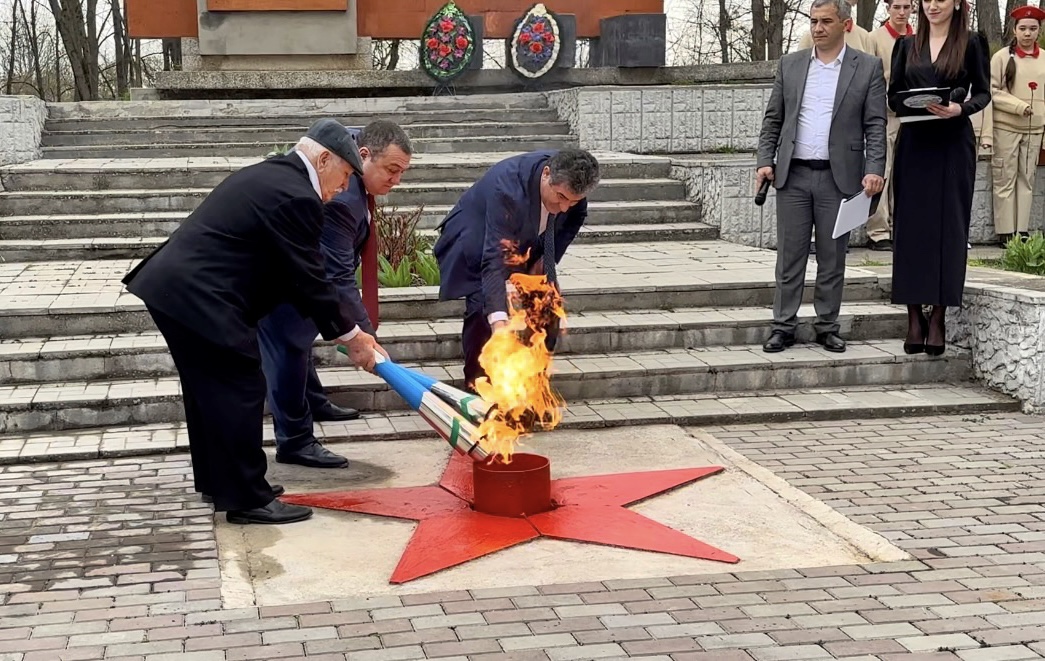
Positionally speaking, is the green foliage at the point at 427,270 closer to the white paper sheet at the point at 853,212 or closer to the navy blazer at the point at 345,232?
the navy blazer at the point at 345,232

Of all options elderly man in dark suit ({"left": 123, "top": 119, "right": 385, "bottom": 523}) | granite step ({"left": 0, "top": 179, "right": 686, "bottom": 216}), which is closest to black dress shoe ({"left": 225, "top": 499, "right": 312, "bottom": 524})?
elderly man in dark suit ({"left": 123, "top": 119, "right": 385, "bottom": 523})

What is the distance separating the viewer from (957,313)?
778 centimetres

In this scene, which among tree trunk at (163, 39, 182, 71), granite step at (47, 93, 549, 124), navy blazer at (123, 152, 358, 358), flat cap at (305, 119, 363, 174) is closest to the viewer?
navy blazer at (123, 152, 358, 358)

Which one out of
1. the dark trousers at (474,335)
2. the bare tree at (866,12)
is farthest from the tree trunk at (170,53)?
Answer: the dark trousers at (474,335)

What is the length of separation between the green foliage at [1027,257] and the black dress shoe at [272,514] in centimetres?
668

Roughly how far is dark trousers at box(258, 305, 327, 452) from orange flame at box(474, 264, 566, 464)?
991 mm

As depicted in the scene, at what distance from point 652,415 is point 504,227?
1599 millimetres

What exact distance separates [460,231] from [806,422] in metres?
2.37

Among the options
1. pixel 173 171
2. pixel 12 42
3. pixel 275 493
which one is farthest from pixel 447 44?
pixel 12 42

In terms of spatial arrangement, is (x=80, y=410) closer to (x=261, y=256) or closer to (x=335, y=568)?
(x=261, y=256)

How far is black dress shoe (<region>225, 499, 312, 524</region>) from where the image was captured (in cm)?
515

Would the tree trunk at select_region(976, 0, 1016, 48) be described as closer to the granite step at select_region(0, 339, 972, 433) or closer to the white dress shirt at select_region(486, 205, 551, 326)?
the granite step at select_region(0, 339, 972, 433)

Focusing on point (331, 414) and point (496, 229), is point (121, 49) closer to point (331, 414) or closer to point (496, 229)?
point (331, 414)

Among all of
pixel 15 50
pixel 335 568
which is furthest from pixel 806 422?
pixel 15 50
